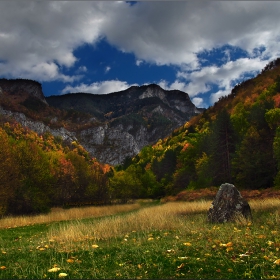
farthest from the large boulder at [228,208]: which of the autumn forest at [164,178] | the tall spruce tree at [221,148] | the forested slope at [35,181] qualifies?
the tall spruce tree at [221,148]

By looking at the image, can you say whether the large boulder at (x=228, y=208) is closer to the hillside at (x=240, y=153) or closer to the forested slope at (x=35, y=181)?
the hillside at (x=240, y=153)

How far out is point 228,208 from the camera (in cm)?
1582

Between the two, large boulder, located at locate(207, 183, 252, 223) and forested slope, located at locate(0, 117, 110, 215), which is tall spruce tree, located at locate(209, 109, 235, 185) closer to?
forested slope, located at locate(0, 117, 110, 215)

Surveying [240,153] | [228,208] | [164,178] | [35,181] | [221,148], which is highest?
[221,148]

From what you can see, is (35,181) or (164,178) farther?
(164,178)

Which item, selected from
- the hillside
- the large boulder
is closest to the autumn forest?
the hillside

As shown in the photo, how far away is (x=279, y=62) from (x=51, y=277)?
133 m

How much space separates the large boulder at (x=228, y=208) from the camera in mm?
15555

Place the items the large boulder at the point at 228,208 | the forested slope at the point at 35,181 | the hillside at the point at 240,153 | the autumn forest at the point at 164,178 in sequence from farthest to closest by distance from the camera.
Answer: the hillside at the point at 240,153 → the autumn forest at the point at 164,178 → the forested slope at the point at 35,181 → the large boulder at the point at 228,208

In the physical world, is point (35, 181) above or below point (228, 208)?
above

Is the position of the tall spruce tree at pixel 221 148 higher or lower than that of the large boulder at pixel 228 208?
higher

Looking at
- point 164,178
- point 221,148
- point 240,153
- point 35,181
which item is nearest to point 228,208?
point 35,181

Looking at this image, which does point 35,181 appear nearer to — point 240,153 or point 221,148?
point 240,153

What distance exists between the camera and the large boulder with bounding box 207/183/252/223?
1555 cm
